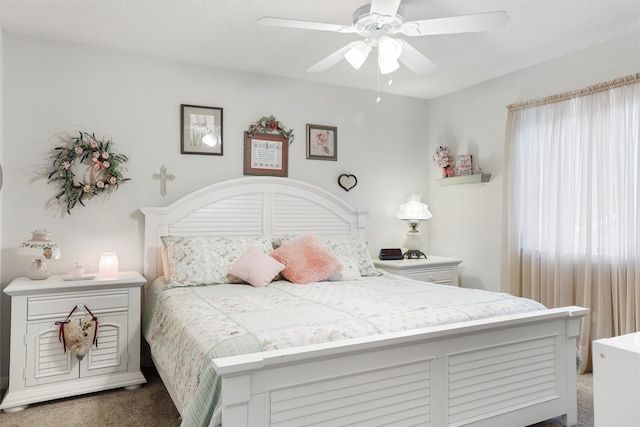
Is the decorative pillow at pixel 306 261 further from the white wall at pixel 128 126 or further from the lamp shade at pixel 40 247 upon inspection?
the lamp shade at pixel 40 247

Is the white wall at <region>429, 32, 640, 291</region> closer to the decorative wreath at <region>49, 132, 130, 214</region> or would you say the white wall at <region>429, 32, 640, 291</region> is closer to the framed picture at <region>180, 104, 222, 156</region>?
the framed picture at <region>180, 104, 222, 156</region>

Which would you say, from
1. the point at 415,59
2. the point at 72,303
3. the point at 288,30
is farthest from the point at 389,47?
the point at 72,303

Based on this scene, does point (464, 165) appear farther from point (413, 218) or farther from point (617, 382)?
point (617, 382)

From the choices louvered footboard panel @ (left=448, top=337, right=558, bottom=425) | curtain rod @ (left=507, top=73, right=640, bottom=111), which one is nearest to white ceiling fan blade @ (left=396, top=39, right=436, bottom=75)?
curtain rod @ (left=507, top=73, right=640, bottom=111)

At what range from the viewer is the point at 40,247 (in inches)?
109

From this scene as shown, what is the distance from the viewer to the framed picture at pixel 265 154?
12.3 feet

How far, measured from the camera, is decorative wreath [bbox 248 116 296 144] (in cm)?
377

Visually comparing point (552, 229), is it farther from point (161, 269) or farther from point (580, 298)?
point (161, 269)

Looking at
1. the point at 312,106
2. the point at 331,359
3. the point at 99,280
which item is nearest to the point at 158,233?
the point at 99,280

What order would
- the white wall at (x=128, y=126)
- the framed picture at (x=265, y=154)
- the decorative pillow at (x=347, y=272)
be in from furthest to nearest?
the framed picture at (x=265, y=154) < the decorative pillow at (x=347, y=272) < the white wall at (x=128, y=126)

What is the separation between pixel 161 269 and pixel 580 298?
3.20m

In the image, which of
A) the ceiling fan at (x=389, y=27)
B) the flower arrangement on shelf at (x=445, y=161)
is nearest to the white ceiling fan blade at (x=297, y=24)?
the ceiling fan at (x=389, y=27)

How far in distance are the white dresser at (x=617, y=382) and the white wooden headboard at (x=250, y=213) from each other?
2740 millimetres

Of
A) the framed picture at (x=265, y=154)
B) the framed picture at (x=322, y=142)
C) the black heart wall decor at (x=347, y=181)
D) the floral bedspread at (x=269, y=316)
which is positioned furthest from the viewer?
the black heart wall decor at (x=347, y=181)
